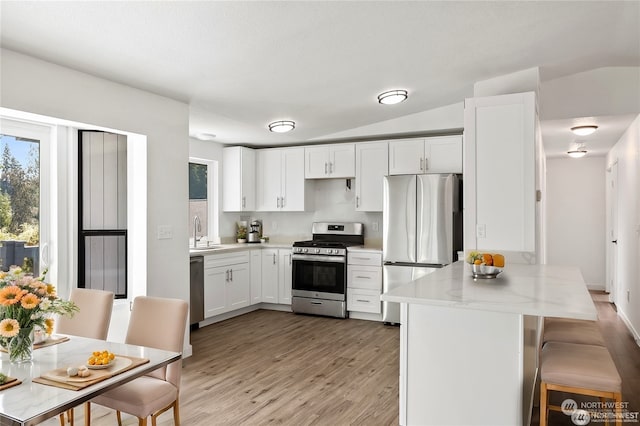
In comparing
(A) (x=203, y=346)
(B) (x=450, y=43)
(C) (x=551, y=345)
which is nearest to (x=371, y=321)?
(A) (x=203, y=346)

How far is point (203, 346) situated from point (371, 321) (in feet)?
6.63

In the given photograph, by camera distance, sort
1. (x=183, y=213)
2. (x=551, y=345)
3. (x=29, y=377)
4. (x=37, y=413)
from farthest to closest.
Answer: (x=183, y=213), (x=551, y=345), (x=29, y=377), (x=37, y=413)

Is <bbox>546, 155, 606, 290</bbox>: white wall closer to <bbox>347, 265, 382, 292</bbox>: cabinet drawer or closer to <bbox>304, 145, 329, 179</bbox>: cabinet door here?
<bbox>347, 265, 382, 292</bbox>: cabinet drawer

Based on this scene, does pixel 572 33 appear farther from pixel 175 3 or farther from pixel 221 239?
pixel 221 239

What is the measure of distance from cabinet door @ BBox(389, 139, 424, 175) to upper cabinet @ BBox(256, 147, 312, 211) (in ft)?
4.14

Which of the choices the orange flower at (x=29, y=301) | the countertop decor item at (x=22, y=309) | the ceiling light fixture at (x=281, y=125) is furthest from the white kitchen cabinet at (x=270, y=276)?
the orange flower at (x=29, y=301)

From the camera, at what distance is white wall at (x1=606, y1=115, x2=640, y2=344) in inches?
185

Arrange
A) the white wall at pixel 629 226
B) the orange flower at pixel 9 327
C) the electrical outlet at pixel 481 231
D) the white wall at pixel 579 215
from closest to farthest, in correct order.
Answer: the orange flower at pixel 9 327 → the electrical outlet at pixel 481 231 → the white wall at pixel 629 226 → the white wall at pixel 579 215

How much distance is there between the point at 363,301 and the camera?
18.2ft

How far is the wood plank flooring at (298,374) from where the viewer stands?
2957mm

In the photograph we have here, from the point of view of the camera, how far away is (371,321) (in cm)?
555

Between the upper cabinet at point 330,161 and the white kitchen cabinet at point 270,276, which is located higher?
the upper cabinet at point 330,161

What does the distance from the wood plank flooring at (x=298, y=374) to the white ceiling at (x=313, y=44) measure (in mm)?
2265

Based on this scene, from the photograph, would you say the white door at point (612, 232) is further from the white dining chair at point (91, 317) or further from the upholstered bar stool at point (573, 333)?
the white dining chair at point (91, 317)
